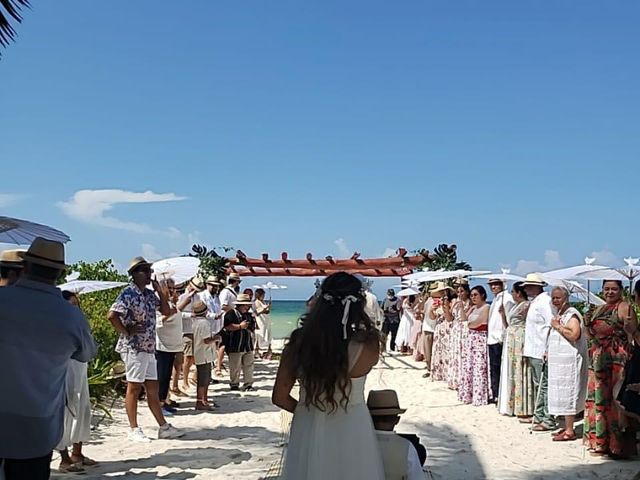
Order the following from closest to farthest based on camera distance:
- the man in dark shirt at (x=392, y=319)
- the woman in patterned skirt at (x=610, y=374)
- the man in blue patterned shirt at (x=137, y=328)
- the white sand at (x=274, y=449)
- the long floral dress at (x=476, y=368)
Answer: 1. the white sand at (x=274, y=449)
2. the woman in patterned skirt at (x=610, y=374)
3. the man in blue patterned shirt at (x=137, y=328)
4. the long floral dress at (x=476, y=368)
5. the man in dark shirt at (x=392, y=319)

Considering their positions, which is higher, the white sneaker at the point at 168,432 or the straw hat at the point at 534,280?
the straw hat at the point at 534,280

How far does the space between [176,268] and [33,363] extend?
4.39 metres

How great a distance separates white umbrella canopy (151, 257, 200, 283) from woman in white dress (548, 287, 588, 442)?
4.15 meters

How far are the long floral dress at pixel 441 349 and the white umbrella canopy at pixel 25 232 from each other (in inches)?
318

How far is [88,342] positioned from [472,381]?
6.97 metres

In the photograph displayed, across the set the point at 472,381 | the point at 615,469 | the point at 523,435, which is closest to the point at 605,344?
the point at 615,469

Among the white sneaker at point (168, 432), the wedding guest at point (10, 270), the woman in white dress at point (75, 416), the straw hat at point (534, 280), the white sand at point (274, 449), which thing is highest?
the straw hat at point (534, 280)

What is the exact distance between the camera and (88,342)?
3.46m

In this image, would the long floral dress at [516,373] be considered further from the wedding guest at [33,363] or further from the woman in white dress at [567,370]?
the wedding guest at [33,363]

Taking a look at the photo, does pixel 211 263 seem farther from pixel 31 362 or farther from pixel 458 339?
pixel 31 362

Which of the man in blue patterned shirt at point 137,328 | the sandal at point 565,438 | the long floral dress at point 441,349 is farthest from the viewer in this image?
the long floral dress at point 441,349

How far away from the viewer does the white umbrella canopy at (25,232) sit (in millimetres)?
3836

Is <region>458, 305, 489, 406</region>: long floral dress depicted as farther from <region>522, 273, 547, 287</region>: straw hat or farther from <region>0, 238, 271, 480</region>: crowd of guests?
<region>0, 238, 271, 480</region>: crowd of guests

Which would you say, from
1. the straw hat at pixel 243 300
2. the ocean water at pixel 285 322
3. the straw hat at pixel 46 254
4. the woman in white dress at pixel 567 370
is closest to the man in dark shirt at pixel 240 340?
the straw hat at pixel 243 300
